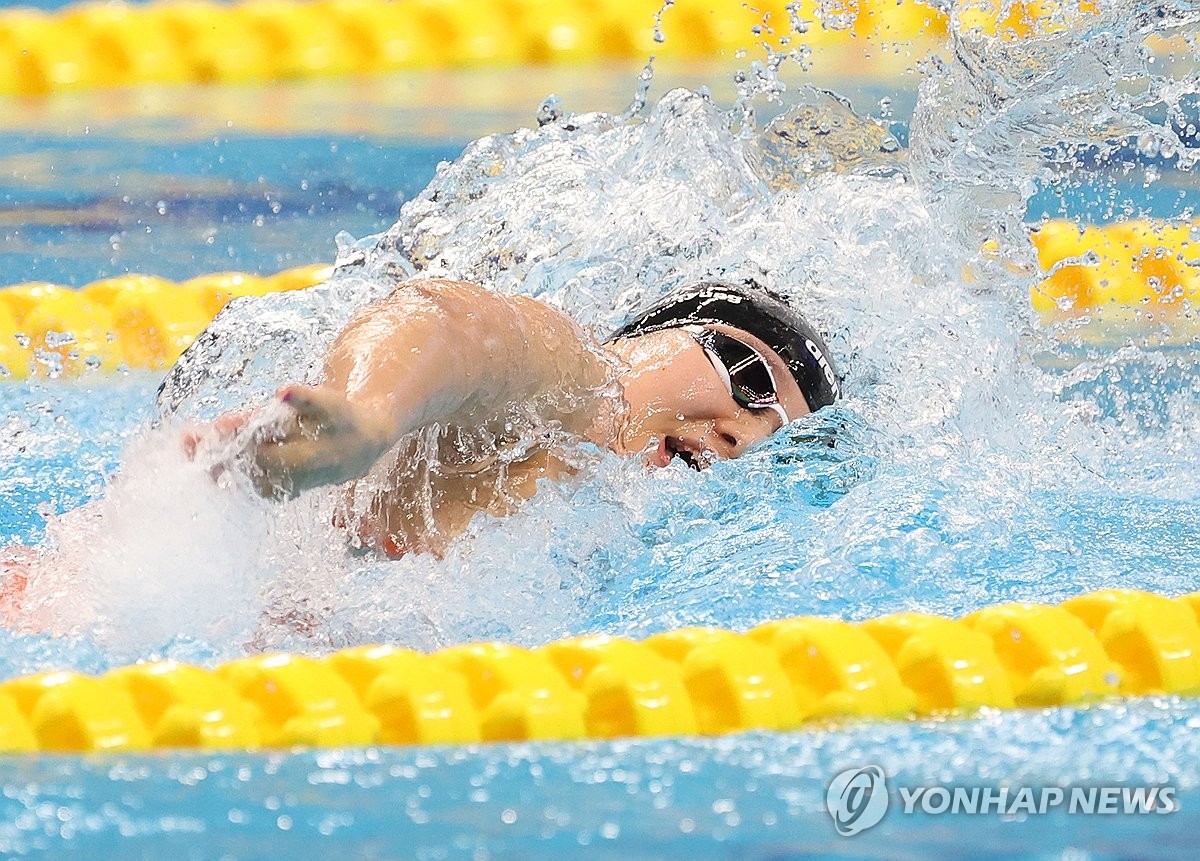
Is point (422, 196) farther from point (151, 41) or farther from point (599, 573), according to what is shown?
point (151, 41)

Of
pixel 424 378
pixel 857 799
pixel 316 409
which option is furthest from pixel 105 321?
pixel 857 799

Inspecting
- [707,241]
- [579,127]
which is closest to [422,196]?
[579,127]

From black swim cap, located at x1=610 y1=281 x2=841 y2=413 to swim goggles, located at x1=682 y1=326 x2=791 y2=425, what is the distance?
0.05 meters

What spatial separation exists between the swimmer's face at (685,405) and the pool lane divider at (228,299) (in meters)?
1.22

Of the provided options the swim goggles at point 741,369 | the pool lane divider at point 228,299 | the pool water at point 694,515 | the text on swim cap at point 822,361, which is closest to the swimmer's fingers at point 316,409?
the pool water at point 694,515

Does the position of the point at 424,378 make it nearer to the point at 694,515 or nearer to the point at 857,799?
the point at 857,799

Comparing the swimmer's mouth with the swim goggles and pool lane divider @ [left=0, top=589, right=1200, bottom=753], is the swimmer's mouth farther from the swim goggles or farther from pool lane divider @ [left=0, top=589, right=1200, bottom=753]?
pool lane divider @ [left=0, top=589, right=1200, bottom=753]

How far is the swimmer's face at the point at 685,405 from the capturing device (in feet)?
6.13

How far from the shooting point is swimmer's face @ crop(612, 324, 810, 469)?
187 centimetres

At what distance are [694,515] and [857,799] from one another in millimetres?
817

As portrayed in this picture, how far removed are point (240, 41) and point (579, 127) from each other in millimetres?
2035

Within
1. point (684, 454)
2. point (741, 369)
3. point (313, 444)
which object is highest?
point (741, 369)

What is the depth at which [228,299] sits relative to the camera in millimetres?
3283

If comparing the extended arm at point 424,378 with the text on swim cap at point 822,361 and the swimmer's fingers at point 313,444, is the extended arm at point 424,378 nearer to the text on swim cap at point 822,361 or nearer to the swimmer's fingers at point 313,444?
the swimmer's fingers at point 313,444
